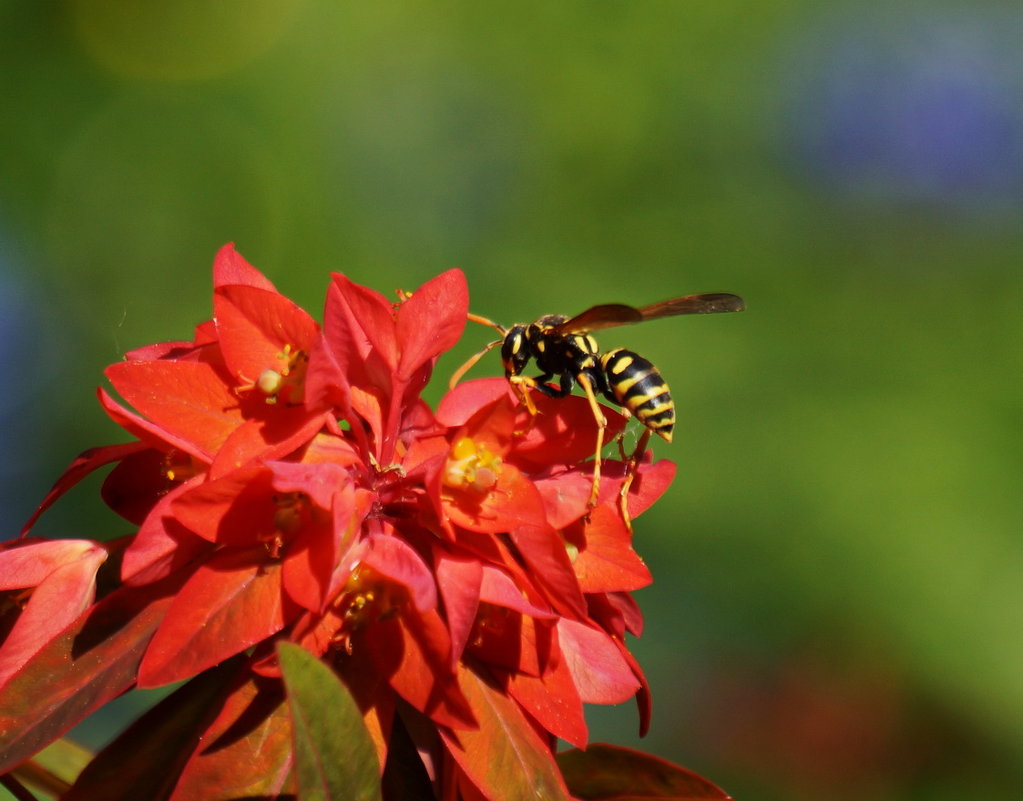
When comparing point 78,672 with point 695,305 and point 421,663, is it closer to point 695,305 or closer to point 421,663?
point 421,663

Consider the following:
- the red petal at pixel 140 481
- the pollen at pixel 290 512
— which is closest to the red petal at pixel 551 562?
the pollen at pixel 290 512

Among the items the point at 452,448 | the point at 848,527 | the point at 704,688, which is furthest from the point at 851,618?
the point at 452,448

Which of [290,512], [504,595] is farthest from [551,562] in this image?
[290,512]

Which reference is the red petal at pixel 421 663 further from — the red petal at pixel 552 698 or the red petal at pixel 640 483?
the red petal at pixel 640 483

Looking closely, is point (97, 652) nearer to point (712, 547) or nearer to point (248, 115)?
point (712, 547)

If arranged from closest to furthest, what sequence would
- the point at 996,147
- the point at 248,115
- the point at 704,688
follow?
the point at 704,688 < the point at 248,115 < the point at 996,147

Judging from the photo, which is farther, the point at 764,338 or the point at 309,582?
the point at 764,338

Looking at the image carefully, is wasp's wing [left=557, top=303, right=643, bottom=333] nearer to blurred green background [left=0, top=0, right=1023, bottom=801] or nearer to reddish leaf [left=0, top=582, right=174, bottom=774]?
reddish leaf [left=0, top=582, right=174, bottom=774]

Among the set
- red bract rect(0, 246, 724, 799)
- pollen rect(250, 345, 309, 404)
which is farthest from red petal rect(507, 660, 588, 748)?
pollen rect(250, 345, 309, 404)
